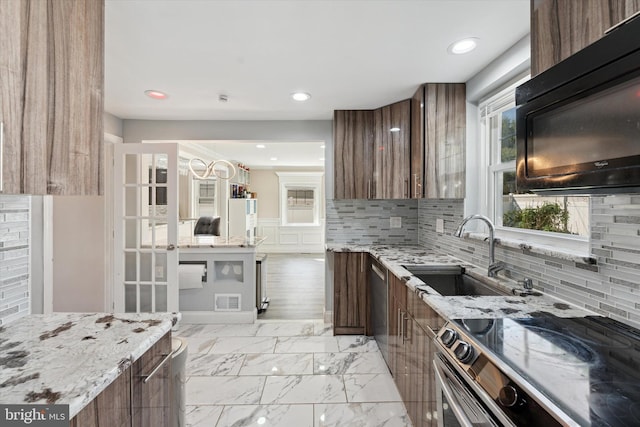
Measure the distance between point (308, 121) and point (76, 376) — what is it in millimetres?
3016

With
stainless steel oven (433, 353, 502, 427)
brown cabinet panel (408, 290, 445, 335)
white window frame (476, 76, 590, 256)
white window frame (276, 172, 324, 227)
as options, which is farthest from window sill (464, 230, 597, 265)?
white window frame (276, 172, 324, 227)

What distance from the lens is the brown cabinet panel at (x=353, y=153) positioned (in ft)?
10.1

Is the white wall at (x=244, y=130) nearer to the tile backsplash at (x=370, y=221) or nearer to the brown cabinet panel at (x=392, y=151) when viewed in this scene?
the tile backsplash at (x=370, y=221)

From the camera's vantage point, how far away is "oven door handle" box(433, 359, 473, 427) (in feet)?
3.05

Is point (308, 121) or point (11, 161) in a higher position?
point (308, 121)

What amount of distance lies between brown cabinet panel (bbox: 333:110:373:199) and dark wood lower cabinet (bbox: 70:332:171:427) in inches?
87.8

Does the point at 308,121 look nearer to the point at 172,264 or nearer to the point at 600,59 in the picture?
the point at 172,264

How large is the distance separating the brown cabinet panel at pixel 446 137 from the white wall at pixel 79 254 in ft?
10.5

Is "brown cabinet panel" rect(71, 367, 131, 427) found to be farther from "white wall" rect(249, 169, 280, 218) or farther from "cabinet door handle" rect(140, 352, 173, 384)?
"white wall" rect(249, 169, 280, 218)

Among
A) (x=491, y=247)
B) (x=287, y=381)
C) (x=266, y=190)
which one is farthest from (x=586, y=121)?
(x=266, y=190)

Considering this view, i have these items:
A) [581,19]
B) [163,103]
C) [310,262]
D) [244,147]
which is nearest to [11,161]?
[581,19]

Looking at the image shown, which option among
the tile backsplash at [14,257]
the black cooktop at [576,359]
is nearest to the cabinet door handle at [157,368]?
the tile backsplash at [14,257]

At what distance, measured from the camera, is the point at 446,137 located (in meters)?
2.36

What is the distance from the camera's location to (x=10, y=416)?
2.24 ft
